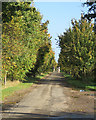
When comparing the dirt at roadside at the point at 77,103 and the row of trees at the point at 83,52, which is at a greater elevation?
the row of trees at the point at 83,52

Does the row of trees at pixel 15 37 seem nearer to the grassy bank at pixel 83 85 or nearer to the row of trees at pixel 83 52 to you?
the row of trees at pixel 83 52

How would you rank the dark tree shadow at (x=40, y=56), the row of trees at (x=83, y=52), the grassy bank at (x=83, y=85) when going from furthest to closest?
1. the dark tree shadow at (x=40, y=56)
2. the row of trees at (x=83, y=52)
3. the grassy bank at (x=83, y=85)

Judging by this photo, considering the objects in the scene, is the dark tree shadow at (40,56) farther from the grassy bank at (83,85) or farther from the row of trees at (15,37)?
the grassy bank at (83,85)

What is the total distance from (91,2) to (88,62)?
1904 cm

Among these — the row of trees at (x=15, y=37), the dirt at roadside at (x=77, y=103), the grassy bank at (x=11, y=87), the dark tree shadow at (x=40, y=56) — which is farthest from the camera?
the dark tree shadow at (x=40, y=56)

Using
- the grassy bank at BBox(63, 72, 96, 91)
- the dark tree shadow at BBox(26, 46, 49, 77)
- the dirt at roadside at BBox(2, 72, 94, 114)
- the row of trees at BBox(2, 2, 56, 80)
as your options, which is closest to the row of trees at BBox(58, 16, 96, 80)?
Answer: the grassy bank at BBox(63, 72, 96, 91)

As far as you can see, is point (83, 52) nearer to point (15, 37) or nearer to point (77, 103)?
point (15, 37)

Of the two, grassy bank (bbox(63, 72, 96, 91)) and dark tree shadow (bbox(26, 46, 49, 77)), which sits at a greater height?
dark tree shadow (bbox(26, 46, 49, 77))

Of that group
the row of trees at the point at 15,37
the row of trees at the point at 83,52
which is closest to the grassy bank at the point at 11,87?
the row of trees at the point at 15,37

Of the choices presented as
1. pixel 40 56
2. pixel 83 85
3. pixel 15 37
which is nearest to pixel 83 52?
pixel 83 85

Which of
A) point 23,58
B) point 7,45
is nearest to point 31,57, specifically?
point 23,58

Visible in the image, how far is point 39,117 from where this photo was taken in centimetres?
845

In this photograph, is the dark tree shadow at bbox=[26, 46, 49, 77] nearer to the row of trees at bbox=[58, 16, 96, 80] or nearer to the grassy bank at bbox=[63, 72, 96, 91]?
the row of trees at bbox=[58, 16, 96, 80]

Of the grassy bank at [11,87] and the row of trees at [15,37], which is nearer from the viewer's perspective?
the grassy bank at [11,87]
